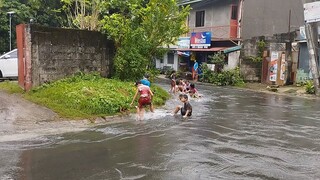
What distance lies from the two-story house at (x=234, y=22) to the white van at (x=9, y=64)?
641 inches

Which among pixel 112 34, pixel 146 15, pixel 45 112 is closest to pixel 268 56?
pixel 146 15

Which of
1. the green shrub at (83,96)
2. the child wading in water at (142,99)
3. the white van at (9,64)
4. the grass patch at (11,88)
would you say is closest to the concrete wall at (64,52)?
the green shrub at (83,96)

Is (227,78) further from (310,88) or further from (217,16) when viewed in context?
(310,88)

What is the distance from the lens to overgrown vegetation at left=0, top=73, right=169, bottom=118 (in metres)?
12.4

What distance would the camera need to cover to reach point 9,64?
18.8m

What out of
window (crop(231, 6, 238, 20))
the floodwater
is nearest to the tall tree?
the floodwater

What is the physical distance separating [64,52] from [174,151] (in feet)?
26.9

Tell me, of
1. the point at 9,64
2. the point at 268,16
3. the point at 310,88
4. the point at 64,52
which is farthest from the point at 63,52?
the point at 268,16

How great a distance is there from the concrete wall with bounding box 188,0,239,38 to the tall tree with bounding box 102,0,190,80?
12687 mm

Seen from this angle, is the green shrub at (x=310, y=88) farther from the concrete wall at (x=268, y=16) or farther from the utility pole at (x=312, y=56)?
the concrete wall at (x=268, y=16)

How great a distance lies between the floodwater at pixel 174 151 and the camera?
→ 684cm

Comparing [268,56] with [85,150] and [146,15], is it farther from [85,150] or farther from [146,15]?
[85,150]

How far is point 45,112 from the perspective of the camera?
11906 mm

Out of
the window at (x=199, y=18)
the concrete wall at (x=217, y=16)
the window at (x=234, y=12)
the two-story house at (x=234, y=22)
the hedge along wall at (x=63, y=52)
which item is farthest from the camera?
the window at (x=199, y=18)
